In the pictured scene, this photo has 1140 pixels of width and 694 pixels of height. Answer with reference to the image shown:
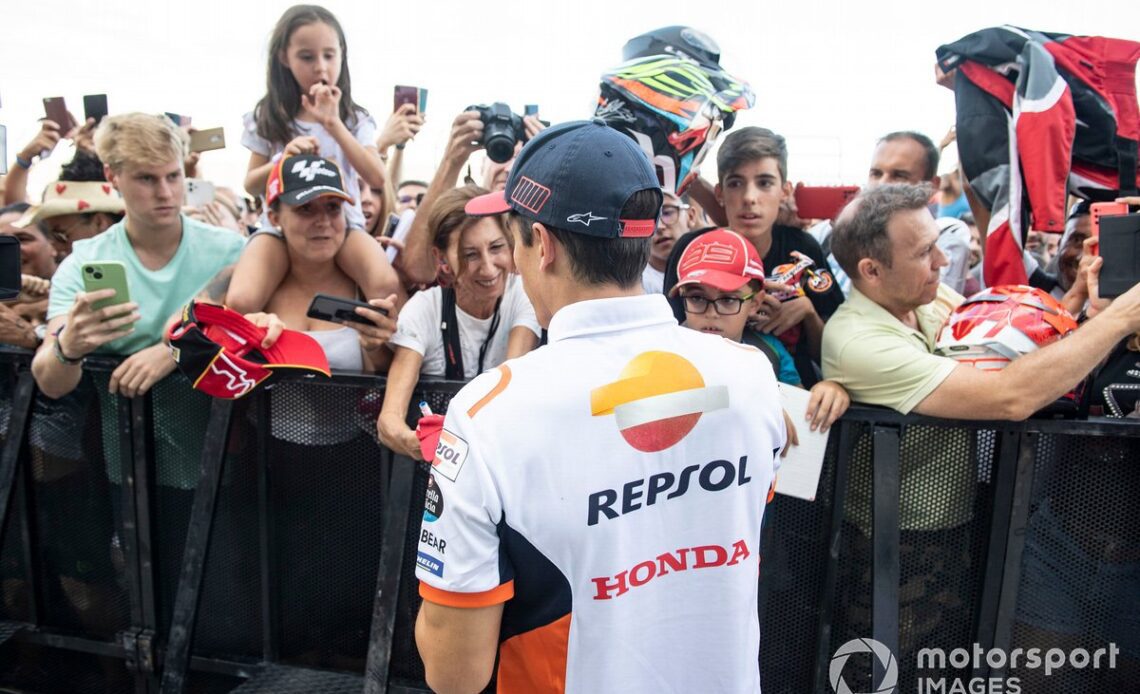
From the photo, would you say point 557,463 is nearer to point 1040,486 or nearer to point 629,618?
point 629,618

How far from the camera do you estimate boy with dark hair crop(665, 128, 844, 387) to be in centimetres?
307

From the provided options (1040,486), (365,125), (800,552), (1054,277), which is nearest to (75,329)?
(365,125)

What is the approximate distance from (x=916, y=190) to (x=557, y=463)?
6.53 feet

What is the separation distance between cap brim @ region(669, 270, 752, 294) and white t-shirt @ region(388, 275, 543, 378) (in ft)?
1.92

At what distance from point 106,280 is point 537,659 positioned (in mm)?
1996

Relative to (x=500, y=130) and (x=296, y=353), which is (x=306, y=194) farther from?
(x=500, y=130)


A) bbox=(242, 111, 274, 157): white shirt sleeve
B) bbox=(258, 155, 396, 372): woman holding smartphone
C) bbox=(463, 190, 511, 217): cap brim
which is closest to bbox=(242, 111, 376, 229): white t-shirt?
bbox=(242, 111, 274, 157): white shirt sleeve

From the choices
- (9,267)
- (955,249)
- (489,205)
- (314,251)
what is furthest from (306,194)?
(955,249)

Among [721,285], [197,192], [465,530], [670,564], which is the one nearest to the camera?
[465,530]

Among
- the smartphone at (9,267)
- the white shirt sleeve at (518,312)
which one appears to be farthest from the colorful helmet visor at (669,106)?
the smartphone at (9,267)

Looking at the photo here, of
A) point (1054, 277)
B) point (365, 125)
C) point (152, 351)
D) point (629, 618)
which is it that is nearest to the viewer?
point (629, 618)

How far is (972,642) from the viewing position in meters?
2.47

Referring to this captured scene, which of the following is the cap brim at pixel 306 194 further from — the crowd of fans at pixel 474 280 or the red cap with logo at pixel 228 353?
the red cap with logo at pixel 228 353

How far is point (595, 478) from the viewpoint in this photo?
1454 millimetres
